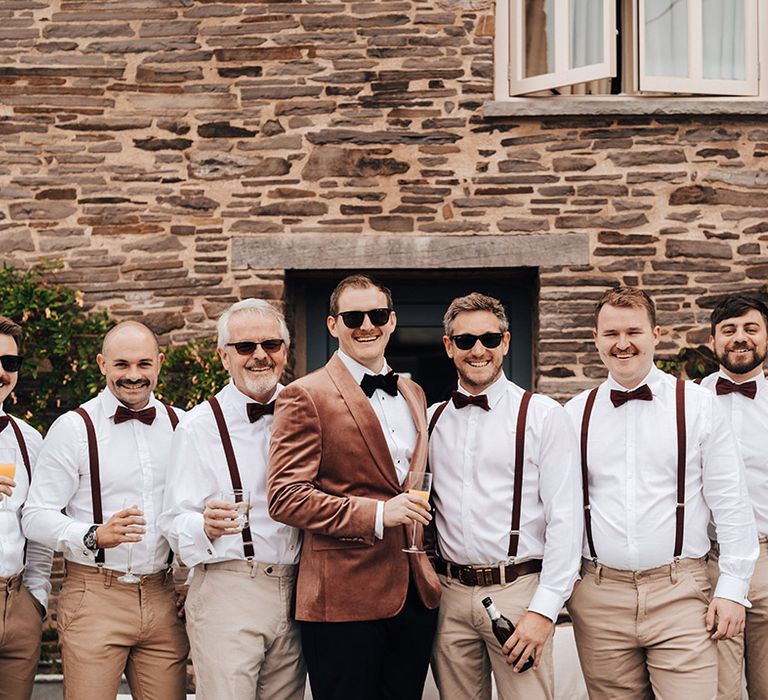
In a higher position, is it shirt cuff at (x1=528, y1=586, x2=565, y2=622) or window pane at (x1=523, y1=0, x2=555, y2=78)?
window pane at (x1=523, y1=0, x2=555, y2=78)

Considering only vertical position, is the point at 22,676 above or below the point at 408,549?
below

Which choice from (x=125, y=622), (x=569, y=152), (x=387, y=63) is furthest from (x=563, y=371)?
(x=125, y=622)

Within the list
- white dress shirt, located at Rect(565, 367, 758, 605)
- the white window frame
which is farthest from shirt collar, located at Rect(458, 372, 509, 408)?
the white window frame

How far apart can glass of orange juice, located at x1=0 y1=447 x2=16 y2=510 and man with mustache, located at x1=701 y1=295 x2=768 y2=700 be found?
8.93ft

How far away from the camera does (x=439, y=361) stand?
674 centimetres

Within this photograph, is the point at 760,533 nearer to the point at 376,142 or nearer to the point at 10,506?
the point at 10,506

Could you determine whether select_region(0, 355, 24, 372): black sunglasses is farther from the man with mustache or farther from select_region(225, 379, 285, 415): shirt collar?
the man with mustache

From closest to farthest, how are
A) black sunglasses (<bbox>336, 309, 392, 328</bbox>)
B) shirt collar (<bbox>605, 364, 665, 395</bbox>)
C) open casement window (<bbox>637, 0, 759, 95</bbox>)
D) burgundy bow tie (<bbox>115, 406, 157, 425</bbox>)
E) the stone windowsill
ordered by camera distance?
black sunglasses (<bbox>336, 309, 392, 328</bbox>) < shirt collar (<bbox>605, 364, 665, 395</bbox>) < burgundy bow tie (<bbox>115, 406, 157, 425</bbox>) < the stone windowsill < open casement window (<bbox>637, 0, 759, 95</bbox>)

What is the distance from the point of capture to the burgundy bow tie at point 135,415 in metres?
3.62

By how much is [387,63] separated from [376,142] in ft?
1.73

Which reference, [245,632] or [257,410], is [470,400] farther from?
[245,632]

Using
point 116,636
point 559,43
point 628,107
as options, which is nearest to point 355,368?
point 116,636

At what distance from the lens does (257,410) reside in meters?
3.44

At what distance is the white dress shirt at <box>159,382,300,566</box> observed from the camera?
3.30 meters
